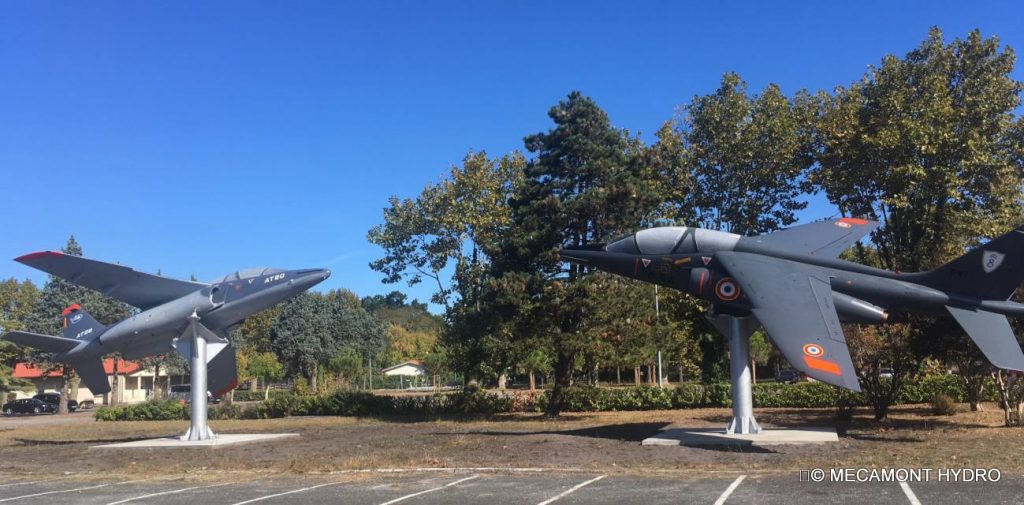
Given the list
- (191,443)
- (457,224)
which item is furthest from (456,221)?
(191,443)

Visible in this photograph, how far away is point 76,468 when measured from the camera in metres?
16.3

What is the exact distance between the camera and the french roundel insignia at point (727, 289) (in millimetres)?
17297

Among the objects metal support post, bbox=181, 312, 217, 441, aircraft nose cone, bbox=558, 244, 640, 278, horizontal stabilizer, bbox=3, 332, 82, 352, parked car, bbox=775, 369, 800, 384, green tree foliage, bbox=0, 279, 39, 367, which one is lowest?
parked car, bbox=775, 369, 800, 384

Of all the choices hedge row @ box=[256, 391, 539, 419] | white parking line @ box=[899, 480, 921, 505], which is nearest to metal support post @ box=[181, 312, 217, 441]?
hedge row @ box=[256, 391, 539, 419]

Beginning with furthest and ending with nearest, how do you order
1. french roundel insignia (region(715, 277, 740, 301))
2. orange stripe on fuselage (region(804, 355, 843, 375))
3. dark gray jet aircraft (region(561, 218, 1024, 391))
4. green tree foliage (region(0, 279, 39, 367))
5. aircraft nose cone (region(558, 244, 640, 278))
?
1. green tree foliage (region(0, 279, 39, 367))
2. aircraft nose cone (region(558, 244, 640, 278))
3. french roundel insignia (region(715, 277, 740, 301))
4. dark gray jet aircraft (region(561, 218, 1024, 391))
5. orange stripe on fuselage (region(804, 355, 843, 375))

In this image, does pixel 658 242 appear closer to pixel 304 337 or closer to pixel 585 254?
pixel 585 254

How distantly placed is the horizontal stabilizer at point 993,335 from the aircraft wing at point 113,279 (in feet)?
67.7

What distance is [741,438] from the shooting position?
16.7 m

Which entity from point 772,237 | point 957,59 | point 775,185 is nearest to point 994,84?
point 957,59

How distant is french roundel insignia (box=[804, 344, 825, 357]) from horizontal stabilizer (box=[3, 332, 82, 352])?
67.5ft

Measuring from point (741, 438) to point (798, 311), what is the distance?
11.4 ft

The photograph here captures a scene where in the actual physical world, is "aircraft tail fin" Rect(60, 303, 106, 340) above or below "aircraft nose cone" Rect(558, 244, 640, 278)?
below

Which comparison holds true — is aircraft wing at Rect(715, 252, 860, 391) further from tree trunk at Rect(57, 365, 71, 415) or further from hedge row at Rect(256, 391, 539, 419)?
tree trunk at Rect(57, 365, 71, 415)

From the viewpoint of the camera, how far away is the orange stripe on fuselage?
1326cm
